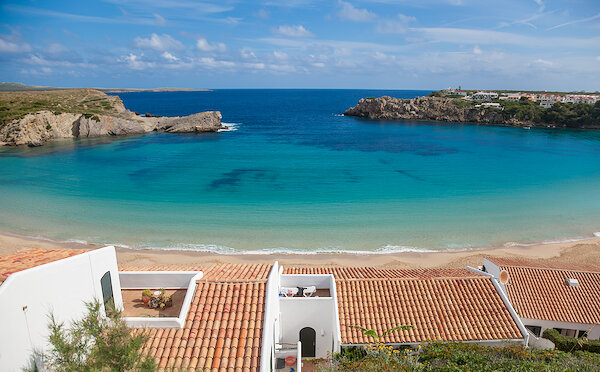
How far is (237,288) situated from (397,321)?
5.43 m

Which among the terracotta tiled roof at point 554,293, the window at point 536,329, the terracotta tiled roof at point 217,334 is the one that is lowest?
the window at point 536,329

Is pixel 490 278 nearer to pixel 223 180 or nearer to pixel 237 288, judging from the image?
pixel 237 288

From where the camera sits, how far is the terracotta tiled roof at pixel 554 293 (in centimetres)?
1434

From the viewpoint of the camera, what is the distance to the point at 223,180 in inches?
1439

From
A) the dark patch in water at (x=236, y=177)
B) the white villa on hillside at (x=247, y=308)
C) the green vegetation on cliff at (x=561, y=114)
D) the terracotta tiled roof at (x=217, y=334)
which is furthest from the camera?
the green vegetation on cliff at (x=561, y=114)

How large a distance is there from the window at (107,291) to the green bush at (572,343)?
13861mm

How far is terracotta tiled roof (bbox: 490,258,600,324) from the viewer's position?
1434 cm

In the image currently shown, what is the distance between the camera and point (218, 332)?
8.24 metres

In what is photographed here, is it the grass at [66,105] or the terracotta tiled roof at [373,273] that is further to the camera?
the grass at [66,105]

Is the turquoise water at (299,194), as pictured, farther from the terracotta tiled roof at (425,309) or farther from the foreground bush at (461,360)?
the foreground bush at (461,360)

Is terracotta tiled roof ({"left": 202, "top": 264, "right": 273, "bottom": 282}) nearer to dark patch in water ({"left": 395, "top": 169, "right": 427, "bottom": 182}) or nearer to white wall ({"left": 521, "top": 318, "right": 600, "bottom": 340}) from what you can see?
white wall ({"left": 521, "top": 318, "right": 600, "bottom": 340})

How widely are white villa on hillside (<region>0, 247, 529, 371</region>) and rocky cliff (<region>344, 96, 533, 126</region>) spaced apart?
8835 cm

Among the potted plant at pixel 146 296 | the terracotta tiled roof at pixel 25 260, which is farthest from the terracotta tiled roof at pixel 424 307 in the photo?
the terracotta tiled roof at pixel 25 260

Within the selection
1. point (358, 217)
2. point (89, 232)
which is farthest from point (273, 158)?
point (89, 232)
